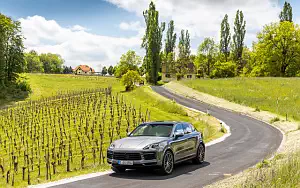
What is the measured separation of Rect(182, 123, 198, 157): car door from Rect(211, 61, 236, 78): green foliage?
8361 centimetres

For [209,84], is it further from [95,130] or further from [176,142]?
[176,142]

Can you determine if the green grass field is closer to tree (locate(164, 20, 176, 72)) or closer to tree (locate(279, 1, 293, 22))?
tree (locate(279, 1, 293, 22))

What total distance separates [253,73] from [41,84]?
5184 centimetres

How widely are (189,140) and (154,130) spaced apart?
5.10 feet

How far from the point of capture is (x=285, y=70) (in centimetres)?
8525

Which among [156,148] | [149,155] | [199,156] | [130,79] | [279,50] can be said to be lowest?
[199,156]

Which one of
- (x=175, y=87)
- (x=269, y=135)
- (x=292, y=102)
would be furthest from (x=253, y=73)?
(x=269, y=135)

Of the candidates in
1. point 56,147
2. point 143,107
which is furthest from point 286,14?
point 56,147

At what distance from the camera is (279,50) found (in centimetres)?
8281

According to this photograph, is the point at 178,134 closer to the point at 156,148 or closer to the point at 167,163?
the point at 167,163

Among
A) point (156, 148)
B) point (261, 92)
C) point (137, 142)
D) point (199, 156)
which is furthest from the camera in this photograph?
point (261, 92)

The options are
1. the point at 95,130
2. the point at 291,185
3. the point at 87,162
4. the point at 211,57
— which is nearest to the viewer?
the point at 291,185

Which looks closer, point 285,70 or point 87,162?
point 87,162

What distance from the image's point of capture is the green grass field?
1822 inches
